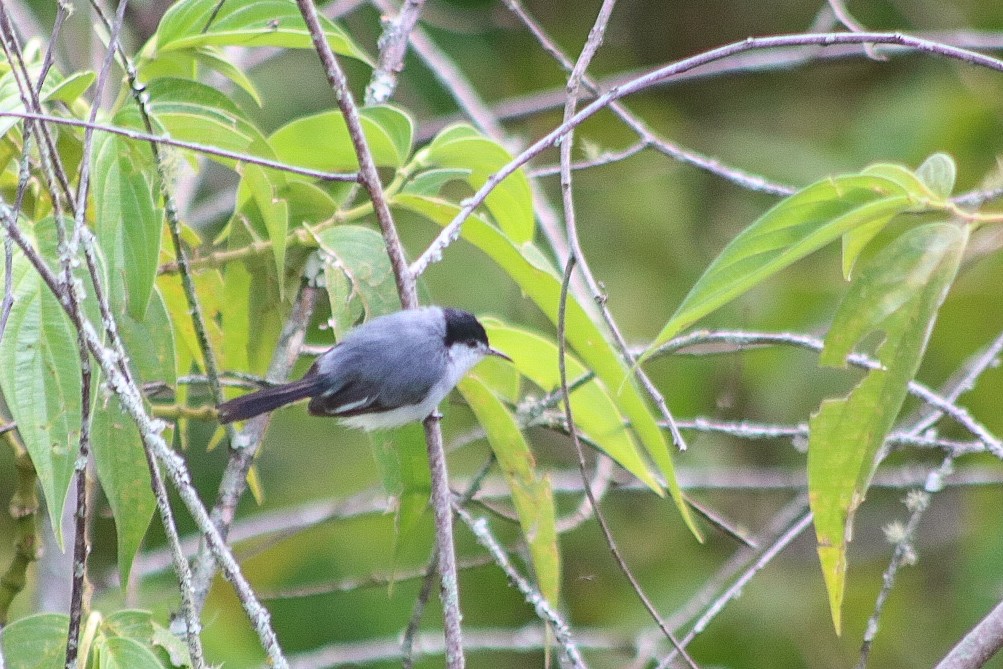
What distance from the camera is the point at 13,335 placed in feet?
5.14

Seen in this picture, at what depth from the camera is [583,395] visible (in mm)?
2080

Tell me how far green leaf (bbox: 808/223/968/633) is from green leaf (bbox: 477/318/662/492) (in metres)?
0.48

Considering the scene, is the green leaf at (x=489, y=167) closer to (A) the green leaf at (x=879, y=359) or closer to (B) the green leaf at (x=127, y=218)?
(B) the green leaf at (x=127, y=218)

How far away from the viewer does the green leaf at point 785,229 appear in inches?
54.5

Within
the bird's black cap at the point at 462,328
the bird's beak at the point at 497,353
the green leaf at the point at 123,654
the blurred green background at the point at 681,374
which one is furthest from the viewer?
the blurred green background at the point at 681,374

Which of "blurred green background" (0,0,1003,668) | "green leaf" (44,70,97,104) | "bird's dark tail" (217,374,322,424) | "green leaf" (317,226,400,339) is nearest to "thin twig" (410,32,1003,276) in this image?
"green leaf" (317,226,400,339)

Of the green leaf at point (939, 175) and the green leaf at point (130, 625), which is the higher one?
the green leaf at point (939, 175)

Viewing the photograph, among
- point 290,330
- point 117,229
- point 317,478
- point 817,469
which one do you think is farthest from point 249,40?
point 317,478

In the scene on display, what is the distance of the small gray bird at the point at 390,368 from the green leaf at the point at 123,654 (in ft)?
2.63

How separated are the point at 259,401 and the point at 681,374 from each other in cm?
262

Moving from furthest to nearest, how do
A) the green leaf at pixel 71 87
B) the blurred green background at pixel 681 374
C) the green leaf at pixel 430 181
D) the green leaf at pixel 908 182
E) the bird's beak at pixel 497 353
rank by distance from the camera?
the blurred green background at pixel 681 374, the bird's beak at pixel 497 353, the green leaf at pixel 430 181, the green leaf at pixel 71 87, the green leaf at pixel 908 182

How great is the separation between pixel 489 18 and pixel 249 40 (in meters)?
3.66

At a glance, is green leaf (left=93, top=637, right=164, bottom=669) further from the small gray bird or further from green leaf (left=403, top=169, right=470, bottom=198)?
green leaf (left=403, top=169, right=470, bottom=198)

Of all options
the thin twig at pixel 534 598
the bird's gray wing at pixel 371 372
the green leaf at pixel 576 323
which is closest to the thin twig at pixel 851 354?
the green leaf at pixel 576 323
